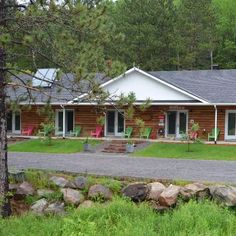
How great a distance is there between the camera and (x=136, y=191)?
1255cm

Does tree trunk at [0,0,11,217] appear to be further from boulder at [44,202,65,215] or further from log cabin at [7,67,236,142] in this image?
log cabin at [7,67,236,142]

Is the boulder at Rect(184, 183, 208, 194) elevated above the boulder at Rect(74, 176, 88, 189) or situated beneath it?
elevated above

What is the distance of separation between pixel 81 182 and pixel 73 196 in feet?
2.63

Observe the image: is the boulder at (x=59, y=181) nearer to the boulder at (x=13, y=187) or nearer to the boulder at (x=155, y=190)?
the boulder at (x=13, y=187)

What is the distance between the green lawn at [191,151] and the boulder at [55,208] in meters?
11.6

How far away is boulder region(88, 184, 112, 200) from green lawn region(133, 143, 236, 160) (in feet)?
35.6

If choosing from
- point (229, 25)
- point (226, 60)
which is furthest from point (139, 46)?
point (229, 25)

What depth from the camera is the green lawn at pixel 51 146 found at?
26.6 metres

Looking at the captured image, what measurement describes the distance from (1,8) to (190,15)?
40.2 metres

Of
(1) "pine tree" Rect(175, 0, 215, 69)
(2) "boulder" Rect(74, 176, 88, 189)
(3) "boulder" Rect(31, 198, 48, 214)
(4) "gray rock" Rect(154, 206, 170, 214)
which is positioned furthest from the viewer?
(1) "pine tree" Rect(175, 0, 215, 69)

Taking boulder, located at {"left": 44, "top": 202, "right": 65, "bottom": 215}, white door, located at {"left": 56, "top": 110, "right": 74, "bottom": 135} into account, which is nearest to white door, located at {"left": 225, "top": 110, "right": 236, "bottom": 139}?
white door, located at {"left": 56, "top": 110, "right": 74, "bottom": 135}

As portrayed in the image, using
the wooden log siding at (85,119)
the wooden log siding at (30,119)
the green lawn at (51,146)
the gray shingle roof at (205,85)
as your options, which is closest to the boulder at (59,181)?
the green lawn at (51,146)

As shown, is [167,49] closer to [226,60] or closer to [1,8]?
[226,60]

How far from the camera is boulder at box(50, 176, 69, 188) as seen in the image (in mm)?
13773
